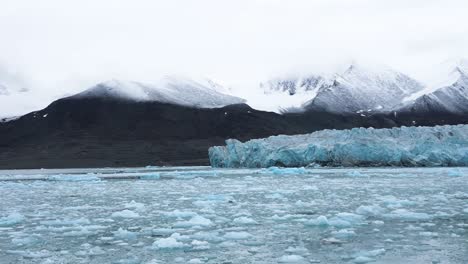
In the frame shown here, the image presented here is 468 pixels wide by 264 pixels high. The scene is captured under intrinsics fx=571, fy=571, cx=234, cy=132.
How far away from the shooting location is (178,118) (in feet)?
449

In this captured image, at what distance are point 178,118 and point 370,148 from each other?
9371 cm

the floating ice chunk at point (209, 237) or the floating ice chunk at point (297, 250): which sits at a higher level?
the floating ice chunk at point (209, 237)

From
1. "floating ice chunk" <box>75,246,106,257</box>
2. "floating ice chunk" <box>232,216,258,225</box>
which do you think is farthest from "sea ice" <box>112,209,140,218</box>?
"floating ice chunk" <box>75,246,106,257</box>

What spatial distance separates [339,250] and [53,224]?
22.6 feet

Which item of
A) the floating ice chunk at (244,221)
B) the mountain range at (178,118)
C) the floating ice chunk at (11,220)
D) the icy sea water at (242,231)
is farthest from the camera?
the mountain range at (178,118)

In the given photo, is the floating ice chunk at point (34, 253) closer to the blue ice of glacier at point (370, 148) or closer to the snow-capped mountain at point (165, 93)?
the blue ice of glacier at point (370, 148)

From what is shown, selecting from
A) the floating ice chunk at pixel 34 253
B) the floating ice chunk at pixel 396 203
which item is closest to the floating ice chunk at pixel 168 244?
the floating ice chunk at pixel 34 253

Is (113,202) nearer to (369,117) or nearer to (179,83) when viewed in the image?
(369,117)

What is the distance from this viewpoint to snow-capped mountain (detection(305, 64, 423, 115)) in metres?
158

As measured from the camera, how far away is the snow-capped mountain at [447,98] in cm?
14262

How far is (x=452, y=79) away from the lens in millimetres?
159750

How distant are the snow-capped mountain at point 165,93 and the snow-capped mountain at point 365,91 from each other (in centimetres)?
2620

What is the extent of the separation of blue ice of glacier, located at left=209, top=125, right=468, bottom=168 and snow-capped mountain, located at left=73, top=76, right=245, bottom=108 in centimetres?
9912

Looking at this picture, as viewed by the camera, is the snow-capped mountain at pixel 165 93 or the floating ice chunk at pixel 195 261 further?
the snow-capped mountain at pixel 165 93
